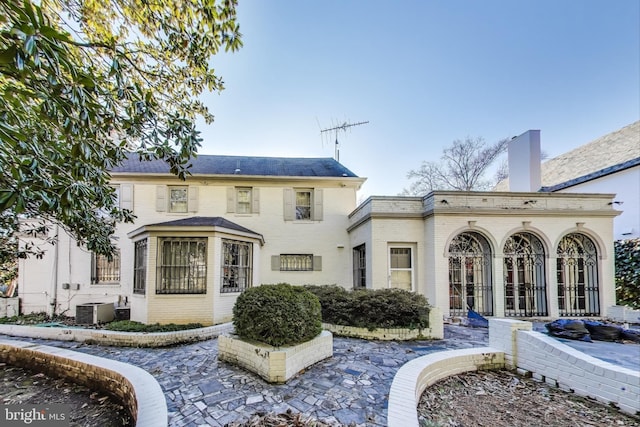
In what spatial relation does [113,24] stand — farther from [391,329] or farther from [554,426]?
[554,426]

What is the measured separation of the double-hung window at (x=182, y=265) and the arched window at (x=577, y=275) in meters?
11.4

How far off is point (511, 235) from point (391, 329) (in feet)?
18.1

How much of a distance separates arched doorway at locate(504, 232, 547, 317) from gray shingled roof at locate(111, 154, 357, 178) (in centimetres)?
645

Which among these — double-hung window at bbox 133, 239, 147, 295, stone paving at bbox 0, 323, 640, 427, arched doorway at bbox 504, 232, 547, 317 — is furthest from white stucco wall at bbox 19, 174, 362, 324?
arched doorway at bbox 504, 232, 547, 317

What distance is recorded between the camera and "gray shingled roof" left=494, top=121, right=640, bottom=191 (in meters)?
11.9

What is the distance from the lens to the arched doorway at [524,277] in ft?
30.2

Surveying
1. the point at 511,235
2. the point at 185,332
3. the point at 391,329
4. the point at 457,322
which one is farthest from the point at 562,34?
the point at 185,332

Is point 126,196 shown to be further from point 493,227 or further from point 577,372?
point 577,372

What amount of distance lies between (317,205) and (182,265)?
5.77 metres

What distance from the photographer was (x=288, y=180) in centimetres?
1207

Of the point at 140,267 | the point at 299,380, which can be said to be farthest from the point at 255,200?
the point at 299,380

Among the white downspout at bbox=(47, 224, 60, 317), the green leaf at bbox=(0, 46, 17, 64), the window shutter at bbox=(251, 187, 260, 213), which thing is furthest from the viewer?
the window shutter at bbox=(251, 187, 260, 213)

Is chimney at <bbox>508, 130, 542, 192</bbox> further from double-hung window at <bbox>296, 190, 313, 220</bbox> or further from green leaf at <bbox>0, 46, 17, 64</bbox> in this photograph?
green leaf at <bbox>0, 46, 17, 64</bbox>

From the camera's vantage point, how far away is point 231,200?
11.9 metres
